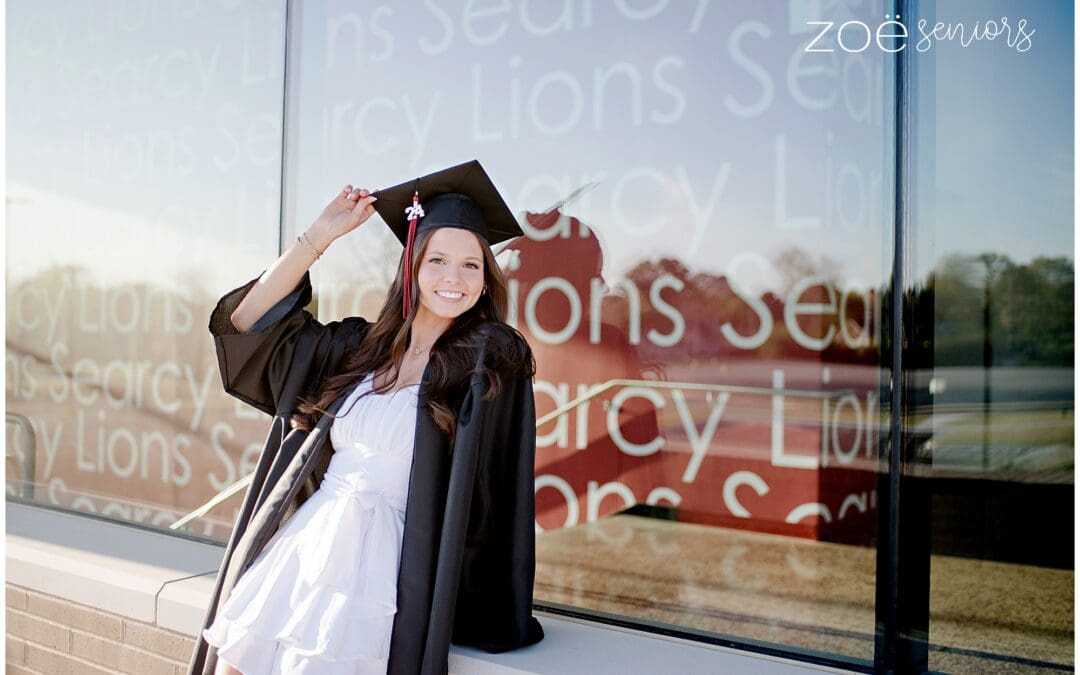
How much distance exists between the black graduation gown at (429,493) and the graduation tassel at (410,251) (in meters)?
0.24

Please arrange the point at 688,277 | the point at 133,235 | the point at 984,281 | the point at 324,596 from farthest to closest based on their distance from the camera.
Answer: the point at 133,235 → the point at 688,277 → the point at 984,281 → the point at 324,596

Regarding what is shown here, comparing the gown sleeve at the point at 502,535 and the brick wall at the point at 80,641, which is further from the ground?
the gown sleeve at the point at 502,535

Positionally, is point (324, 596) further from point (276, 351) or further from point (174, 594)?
point (174, 594)

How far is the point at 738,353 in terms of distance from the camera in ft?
9.78

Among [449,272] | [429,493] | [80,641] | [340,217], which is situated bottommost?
[80,641]

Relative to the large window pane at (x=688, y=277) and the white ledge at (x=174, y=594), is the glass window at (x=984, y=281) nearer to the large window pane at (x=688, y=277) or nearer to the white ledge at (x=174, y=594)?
the large window pane at (x=688, y=277)

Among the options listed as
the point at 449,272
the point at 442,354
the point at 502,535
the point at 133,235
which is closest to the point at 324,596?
the point at 502,535

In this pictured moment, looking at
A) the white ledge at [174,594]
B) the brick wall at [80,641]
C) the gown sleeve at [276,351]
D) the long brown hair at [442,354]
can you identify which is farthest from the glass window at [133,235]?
the long brown hair at [442,354]

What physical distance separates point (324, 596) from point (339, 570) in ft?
0.22

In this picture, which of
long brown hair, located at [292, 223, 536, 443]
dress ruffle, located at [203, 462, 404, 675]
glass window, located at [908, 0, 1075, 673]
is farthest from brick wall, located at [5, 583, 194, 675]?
glass window, located at [908, 0, 1075, 673]

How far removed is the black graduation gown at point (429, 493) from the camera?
2104mm

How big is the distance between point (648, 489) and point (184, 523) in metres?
2.25

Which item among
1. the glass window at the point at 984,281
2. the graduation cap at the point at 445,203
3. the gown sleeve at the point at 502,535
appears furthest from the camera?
the glass window at the point at 984,281

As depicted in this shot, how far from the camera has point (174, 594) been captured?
282 cm
